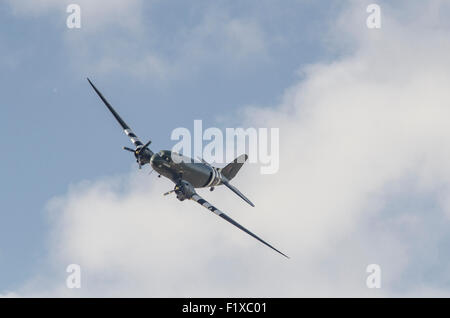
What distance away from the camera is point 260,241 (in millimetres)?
66812

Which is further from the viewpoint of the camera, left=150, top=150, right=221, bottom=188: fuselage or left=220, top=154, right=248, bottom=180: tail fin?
left=220, top=154, right=248, bottom=180: tail fin

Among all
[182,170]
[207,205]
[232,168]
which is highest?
[232,168]

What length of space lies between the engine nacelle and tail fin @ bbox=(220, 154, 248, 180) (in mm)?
13265

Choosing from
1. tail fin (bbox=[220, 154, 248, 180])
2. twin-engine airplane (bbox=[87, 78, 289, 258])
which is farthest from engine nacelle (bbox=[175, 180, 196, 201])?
tail fin (bbox=[220, 154, 248, 180])

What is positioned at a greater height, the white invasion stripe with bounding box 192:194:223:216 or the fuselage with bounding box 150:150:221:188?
the fuselage with bounding box 150:150:221:188

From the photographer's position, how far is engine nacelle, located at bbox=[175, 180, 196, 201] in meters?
69.8

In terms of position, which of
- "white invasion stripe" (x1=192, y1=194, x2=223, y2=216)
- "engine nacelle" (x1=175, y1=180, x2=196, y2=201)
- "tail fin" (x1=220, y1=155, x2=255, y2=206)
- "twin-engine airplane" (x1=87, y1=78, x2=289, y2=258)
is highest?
"tail fin" (x1=220, y1=155, x2=255, y2=206)

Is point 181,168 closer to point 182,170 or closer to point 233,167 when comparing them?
point 182,170

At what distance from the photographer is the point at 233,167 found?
277 feet

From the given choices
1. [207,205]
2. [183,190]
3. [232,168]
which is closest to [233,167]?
[232,168]

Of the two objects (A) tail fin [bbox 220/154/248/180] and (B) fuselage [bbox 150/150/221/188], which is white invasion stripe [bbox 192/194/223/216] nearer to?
(B) fuselage [bbox 150/150/221/188]

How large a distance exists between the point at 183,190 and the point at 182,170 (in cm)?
235

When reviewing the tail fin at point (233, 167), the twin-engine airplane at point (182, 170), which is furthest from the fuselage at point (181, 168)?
the tail fin at point (233, 167)
